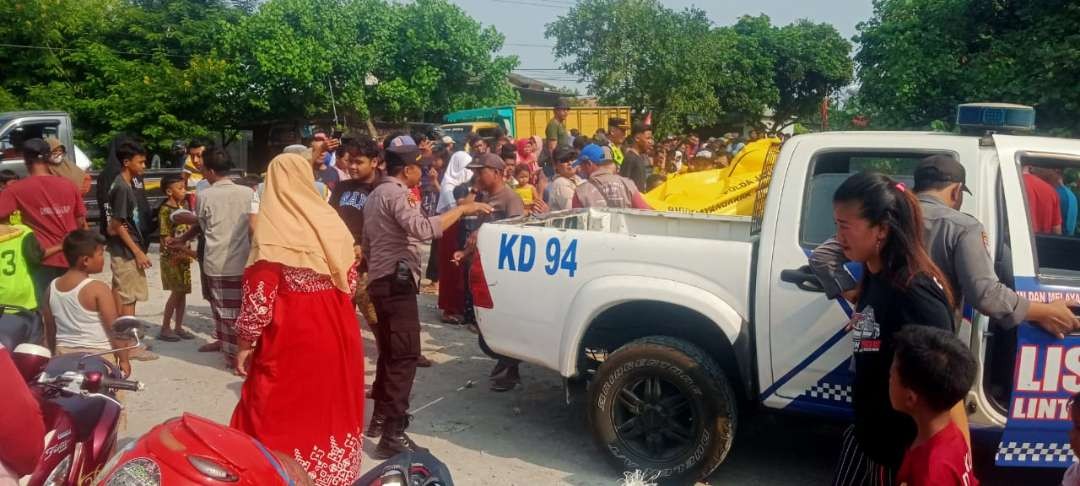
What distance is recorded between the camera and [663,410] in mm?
4648

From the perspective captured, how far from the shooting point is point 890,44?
1012 centimetres

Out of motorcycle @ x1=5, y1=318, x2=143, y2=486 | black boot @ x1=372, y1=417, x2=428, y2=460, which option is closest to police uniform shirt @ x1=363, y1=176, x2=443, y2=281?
→ black boot @ x1=372, y1=417, x2=428, y2=460

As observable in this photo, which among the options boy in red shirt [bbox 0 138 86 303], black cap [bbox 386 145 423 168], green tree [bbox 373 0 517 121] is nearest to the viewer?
black cap [bbox 386 145 423 168]

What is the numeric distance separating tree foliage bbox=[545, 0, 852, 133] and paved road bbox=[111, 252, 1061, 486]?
22.8 metres

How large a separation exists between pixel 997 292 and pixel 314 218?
2736 mm

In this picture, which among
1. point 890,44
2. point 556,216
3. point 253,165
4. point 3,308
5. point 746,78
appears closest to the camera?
point 3,308

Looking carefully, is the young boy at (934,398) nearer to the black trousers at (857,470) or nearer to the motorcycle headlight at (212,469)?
the black trousers at (857,470)

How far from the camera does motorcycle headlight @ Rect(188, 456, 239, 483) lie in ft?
6.84

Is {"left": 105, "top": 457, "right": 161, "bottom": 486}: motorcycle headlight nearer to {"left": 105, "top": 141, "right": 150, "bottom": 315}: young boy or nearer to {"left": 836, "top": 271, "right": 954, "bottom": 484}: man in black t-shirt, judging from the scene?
{"left": 836, "top": 271, "right": 954, "bottom": 484}: man in black t-shirt

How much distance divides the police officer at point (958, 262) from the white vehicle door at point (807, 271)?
1.60ft

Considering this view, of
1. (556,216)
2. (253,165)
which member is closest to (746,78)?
(253,165)

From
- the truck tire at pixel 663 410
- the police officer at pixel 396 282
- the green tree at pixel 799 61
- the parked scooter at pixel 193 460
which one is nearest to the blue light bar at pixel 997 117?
the truck tire at pixel 663 410

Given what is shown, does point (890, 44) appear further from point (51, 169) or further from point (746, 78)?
point (746, 78)

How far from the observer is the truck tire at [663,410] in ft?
14.7
